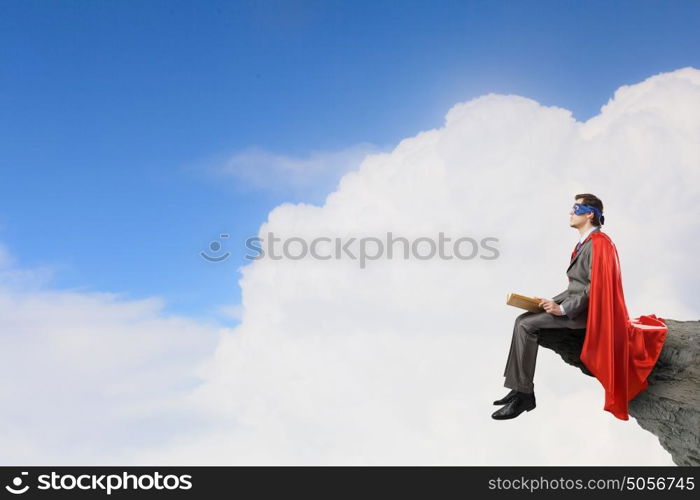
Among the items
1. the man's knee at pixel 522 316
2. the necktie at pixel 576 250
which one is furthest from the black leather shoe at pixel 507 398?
the necktie at pixel 576 250

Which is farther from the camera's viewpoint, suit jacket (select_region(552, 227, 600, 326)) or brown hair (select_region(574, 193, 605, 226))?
brown hair (select_region(574, 193, 605, 226))

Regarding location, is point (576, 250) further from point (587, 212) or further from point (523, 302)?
point (523, 302)

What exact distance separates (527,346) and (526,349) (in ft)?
0.10

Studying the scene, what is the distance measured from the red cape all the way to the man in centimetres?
10

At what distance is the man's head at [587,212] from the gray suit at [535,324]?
20cm

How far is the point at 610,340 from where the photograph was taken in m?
5.91

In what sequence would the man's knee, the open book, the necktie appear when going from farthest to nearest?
the necktie → the man's knee → the open book

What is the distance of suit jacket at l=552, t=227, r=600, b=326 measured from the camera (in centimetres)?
597

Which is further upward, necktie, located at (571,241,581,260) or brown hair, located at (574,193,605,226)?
brown hair, located at (574,193,605,226)

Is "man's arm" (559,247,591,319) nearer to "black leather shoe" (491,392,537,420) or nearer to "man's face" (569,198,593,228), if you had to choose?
"man's face" (569,198,593,228)

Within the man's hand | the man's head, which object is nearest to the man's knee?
the man's hand

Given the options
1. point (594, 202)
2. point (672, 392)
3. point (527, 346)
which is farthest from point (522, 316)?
point (672, 392)
